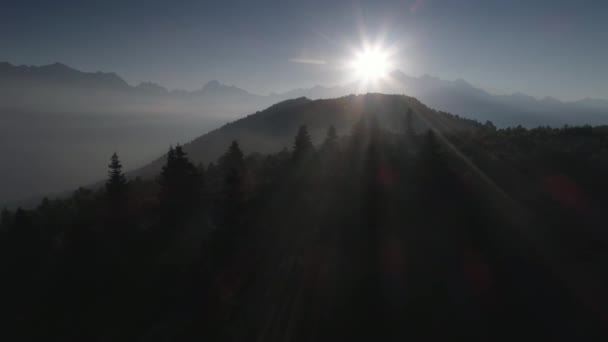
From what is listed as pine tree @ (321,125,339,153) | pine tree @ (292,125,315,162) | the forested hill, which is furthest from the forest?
the forested hill

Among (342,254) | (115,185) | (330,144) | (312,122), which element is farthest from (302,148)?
(312,122)

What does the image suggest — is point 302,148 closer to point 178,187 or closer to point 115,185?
point 178,187

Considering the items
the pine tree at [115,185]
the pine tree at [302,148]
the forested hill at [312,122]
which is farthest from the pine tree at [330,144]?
the forested hill at [312,122]

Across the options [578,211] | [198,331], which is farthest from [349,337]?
[578,211]

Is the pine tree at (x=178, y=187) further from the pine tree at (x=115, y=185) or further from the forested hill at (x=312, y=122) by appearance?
the forested hill at (x=312, y=122)

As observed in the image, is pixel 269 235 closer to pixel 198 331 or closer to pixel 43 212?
pixel 198 331

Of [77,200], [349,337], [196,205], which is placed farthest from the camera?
[77,200]
